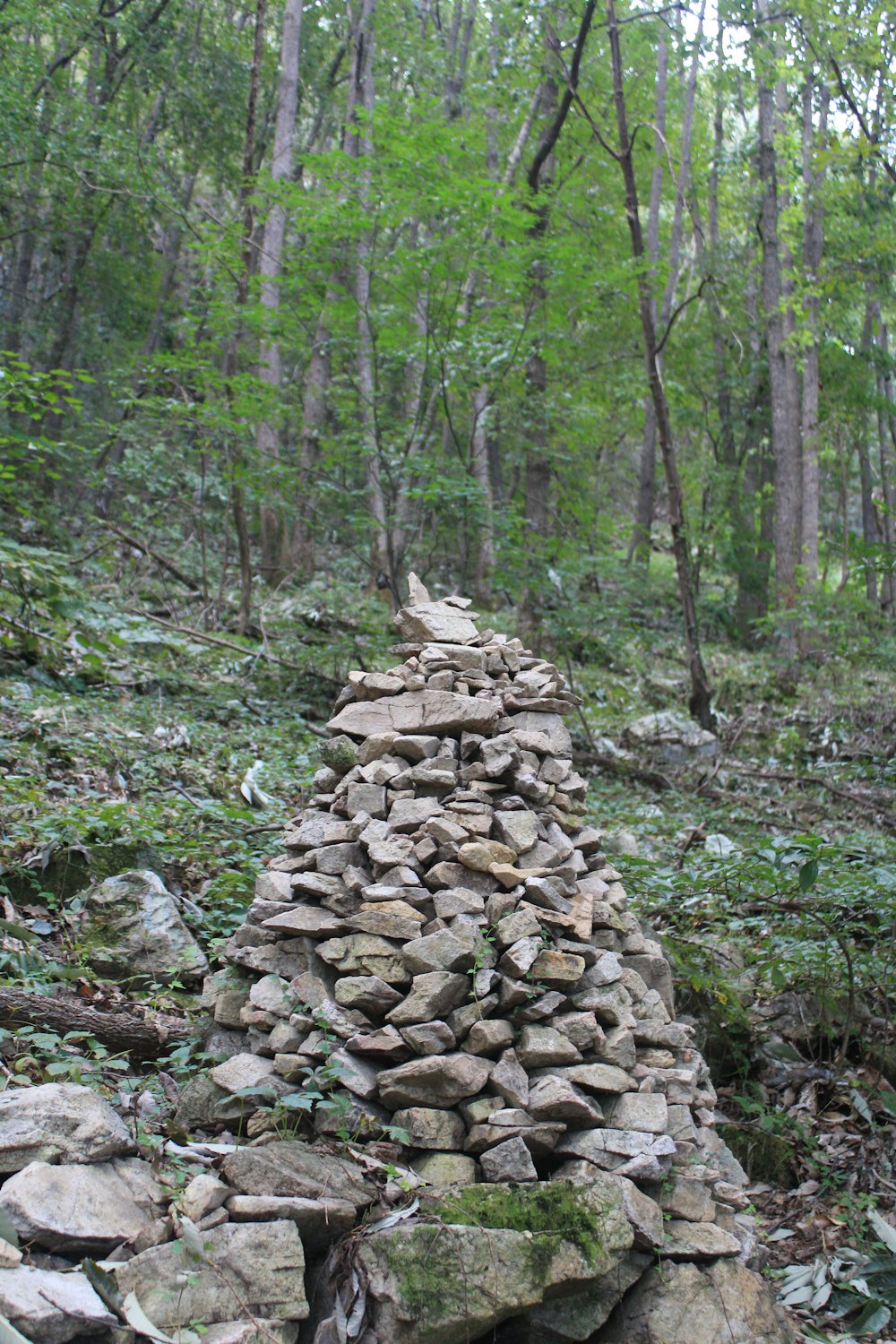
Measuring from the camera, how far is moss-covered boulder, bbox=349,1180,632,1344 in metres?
2.49

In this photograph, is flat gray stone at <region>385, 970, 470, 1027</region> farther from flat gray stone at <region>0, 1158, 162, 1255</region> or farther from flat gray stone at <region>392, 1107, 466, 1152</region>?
flat gray stone at <region>0, 1158, 162, 1255</region>

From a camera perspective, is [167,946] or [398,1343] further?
[167,946]

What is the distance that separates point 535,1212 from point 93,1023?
1.70 m

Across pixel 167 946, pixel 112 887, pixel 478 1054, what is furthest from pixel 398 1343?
pixel 112 887

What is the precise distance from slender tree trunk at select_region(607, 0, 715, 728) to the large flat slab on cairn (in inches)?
234

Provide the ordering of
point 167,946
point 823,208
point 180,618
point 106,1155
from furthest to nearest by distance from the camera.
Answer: point 823,208
point 180,618
point 167,946
point 106,1155

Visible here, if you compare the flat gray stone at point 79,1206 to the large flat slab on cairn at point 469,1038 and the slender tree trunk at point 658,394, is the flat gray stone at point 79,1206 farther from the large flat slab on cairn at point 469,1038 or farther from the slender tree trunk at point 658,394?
the slender tree trunk at point 658,394

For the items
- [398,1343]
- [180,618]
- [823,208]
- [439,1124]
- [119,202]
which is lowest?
[398,1343]

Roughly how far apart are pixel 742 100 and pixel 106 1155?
22283mm

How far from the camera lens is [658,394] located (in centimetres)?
960

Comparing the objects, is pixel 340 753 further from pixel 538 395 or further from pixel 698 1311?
pixel 538 395

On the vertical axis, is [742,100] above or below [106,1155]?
above

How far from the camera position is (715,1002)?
491 centimetres

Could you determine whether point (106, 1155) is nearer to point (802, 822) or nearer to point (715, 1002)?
point (715, 1002)
